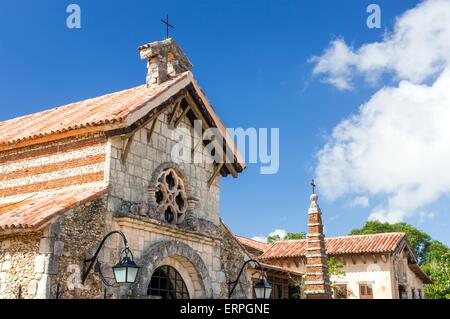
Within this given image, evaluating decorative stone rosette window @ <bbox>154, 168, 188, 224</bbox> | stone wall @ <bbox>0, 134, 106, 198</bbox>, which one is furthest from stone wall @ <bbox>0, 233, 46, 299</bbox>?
decorative stone rosette window @ <bbox>154, 168, 188, 224</bbox>

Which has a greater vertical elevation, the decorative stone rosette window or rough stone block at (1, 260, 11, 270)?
the decorative stone rosette window

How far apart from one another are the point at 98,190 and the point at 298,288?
16.2m

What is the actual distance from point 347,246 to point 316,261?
10.6 meters

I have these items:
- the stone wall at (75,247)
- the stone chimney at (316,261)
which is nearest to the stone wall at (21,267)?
the stone wall at (75,247)

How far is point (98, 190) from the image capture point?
10.2 metres

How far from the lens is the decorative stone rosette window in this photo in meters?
11.9

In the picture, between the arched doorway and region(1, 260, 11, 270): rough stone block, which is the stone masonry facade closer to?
region(1, 260, 11, 270): rough stone block

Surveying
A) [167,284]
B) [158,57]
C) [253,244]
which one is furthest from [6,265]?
[253,244]

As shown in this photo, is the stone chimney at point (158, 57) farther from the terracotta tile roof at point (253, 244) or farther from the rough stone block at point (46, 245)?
the terracotta tile roof at point (253, 244)

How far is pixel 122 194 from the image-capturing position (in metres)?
10.8

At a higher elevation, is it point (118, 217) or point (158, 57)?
point (158, 57)

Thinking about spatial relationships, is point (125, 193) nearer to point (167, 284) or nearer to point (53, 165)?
point (53, 165)

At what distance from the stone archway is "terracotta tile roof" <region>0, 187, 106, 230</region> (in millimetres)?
1777
